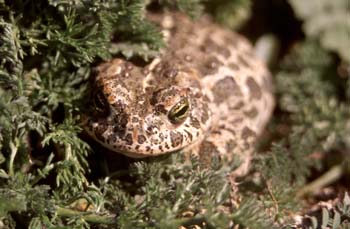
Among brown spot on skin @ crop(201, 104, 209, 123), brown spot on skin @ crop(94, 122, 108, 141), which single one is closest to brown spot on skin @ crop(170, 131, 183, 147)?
brown spot on skin @ crop(201, 104, 209, 123)

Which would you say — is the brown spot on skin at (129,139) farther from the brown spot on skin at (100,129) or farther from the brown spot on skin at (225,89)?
the brown spot on skin at (225,89)

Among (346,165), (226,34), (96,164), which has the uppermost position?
(226,34)

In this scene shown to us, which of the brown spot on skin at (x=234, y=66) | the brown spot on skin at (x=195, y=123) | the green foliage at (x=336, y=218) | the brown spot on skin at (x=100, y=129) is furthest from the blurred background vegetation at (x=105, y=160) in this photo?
the brown spot on skin at (x=234, y=66)

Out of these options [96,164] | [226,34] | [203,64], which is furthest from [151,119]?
[226,34]

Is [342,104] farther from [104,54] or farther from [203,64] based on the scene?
[104,54]

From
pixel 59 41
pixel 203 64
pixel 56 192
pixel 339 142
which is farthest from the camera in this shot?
pixel 339 142

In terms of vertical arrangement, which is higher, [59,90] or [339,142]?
[59,90]

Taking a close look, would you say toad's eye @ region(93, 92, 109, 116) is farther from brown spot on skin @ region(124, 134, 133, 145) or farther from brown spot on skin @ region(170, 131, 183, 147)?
brown spot on skin @ region(170, 131, 183, 147)
